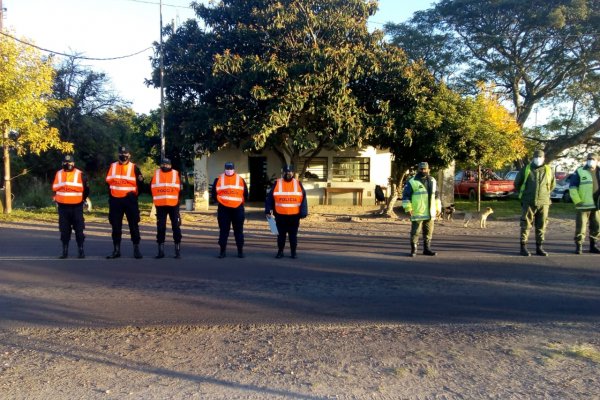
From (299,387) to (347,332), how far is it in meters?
1.31

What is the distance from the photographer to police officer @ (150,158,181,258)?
866 cm

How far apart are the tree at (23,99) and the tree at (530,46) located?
1957 centimetres

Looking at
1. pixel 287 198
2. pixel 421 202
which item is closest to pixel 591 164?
pixel 421 202

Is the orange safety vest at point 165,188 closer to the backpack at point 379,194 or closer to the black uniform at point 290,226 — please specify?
the black uniform at point 290,226

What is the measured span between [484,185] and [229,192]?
20792 millimetres

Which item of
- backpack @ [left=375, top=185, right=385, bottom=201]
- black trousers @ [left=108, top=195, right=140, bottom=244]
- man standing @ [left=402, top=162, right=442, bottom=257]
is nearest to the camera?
black trousers @ [left=108, top=195, right=140, bottom=244]

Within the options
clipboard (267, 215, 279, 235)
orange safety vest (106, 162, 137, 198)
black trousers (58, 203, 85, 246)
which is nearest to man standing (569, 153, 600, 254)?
clipboard (267, 215, 279, 235)

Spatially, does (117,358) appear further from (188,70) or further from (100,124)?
(100,124)

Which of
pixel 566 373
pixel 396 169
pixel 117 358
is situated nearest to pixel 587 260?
pixel 566 373

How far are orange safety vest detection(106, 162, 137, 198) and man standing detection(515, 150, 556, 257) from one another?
7.04 metres

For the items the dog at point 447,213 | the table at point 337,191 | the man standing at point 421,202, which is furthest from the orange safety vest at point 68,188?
the table at point 337,191

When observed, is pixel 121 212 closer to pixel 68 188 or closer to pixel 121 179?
pixel 121 179

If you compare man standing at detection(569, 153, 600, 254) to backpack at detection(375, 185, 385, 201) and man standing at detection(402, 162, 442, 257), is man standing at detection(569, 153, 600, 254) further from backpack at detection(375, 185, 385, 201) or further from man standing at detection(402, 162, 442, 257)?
backpack at detection(375, 185, 385, 201)

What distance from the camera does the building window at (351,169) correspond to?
22156 mm
